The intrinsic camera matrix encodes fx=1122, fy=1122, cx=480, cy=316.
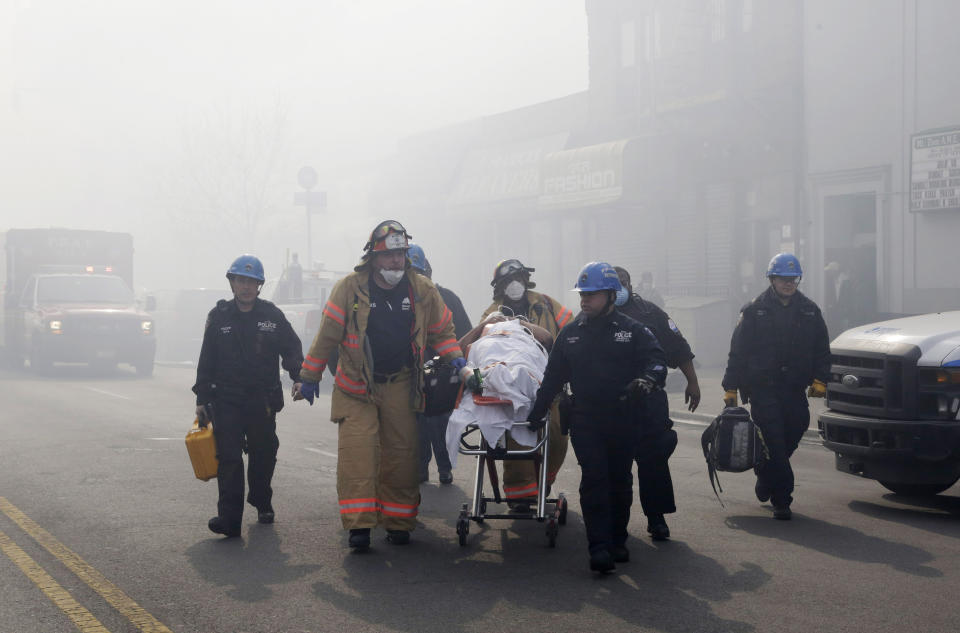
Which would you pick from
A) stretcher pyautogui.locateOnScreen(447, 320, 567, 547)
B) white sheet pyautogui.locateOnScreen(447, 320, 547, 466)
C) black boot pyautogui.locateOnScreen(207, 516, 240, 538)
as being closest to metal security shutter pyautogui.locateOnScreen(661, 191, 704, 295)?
white sheet pyautogui.locateOnScreen(447, 320, 547, 466)

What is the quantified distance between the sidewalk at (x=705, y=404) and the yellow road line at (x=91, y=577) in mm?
8234

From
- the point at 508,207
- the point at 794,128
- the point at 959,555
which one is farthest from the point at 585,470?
the point at 508,207

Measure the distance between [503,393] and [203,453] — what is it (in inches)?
80.9

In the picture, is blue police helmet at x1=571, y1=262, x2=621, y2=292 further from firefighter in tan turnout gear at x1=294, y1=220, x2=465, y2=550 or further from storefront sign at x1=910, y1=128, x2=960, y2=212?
storefront sign at x1=910, y1=128, x2=960, y2=212

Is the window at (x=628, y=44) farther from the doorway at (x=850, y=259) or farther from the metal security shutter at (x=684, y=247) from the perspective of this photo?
the doorway at (x=850, y=259)

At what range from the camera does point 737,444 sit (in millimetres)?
7840

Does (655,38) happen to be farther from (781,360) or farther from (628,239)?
(781,360)

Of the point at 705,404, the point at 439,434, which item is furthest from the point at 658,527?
the point at 705,404

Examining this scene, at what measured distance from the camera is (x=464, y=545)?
271 inches

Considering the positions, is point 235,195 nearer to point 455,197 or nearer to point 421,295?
point 455,197

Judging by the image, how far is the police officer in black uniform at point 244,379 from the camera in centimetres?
743

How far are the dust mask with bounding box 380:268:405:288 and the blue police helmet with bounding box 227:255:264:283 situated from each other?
0.94 metres

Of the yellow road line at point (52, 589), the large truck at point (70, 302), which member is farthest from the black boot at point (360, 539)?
the large truck at point (70, 302)

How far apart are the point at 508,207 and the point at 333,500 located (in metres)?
23.5
